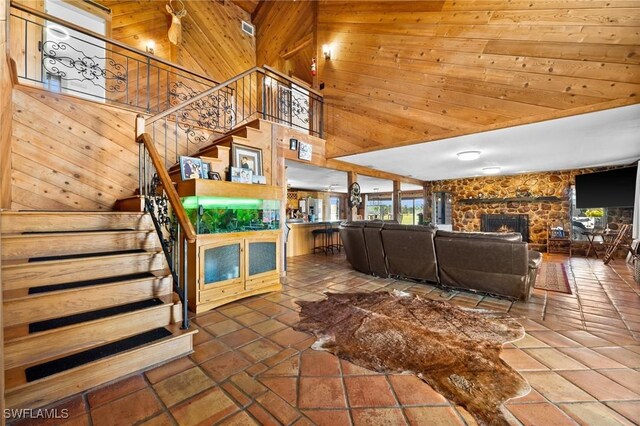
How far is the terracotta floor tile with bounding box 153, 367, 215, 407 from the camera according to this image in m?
1.45

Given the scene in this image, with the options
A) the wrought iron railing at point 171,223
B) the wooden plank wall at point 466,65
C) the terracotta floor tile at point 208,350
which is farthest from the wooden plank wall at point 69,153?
the wooden plank wall at point 466,65

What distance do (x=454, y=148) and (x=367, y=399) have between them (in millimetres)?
4238

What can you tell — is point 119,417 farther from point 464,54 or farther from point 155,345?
point 464,54

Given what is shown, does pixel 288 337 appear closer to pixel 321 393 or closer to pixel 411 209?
pixel 321 393

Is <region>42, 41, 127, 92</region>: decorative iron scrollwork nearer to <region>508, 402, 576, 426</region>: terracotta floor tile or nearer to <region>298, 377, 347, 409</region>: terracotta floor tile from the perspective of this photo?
<region>298, 377, 347, 409</region>: terracotta floor tile

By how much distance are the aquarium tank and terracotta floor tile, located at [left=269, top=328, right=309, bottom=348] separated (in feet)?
4.26

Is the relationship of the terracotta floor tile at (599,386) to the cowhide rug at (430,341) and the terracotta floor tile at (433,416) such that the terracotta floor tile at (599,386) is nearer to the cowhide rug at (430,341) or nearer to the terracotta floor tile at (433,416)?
the cowhide rug at (430,341)

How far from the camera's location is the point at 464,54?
11.1 ft

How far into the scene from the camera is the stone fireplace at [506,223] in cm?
698

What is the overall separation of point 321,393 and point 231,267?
5.94 feet

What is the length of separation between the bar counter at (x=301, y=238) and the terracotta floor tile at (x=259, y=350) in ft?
13.0

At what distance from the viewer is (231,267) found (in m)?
2.90

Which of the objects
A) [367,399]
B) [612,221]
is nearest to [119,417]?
[367,399]

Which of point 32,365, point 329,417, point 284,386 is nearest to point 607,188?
point 329,417
